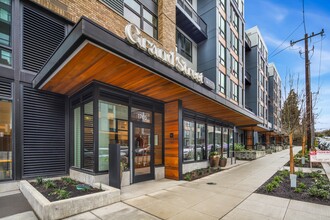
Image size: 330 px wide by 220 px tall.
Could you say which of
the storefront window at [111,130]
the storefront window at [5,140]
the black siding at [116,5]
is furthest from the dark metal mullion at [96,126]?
the black siding at [116,5]

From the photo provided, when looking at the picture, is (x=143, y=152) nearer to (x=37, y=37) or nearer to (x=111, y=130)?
(x=111, y=130)

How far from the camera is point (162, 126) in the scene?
31.2 feet

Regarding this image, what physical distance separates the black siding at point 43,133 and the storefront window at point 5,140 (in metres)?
0.40

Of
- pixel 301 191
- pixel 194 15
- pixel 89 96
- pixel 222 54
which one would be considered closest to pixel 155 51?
pixel 89 96

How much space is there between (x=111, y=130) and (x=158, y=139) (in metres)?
2.71

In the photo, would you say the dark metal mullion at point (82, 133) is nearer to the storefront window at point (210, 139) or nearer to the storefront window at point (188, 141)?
the storefront window at point (188, 141)

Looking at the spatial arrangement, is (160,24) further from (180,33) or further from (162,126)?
(162,126)

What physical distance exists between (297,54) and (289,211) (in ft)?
56.9

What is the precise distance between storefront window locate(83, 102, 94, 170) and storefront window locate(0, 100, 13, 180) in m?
2.31

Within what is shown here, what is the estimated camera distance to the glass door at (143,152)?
26.5ft

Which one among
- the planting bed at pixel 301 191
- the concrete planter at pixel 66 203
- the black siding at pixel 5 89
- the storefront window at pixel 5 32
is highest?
the storefront window at pixel 5 32

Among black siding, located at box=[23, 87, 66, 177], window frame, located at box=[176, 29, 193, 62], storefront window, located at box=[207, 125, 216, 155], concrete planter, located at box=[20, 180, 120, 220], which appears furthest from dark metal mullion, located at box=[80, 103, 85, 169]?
window frame, located at box=[176, 29, 193, 62]

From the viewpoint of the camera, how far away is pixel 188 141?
34.8 ft

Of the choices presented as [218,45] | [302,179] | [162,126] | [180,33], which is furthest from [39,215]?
A: [218,45]
